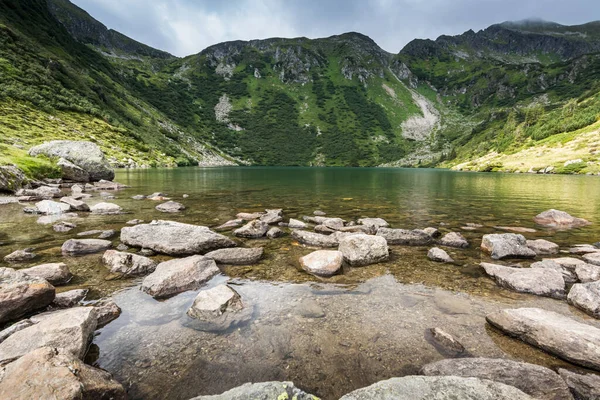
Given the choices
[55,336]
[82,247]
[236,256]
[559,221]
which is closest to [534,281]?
A: [236,256]

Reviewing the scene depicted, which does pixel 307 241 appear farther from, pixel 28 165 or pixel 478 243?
pixel 28 165

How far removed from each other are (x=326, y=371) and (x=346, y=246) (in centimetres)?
663

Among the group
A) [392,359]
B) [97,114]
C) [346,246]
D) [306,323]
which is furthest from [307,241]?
[97,114]

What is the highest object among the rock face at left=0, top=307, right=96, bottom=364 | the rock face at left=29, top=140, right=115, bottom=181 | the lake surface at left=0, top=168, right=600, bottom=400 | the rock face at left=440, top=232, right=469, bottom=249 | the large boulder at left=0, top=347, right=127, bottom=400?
the rock face at left=29, top=140, right=115, bottom=181

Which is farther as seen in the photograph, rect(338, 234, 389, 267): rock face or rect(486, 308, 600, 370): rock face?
rect(338, 234, 389, 267): rock face

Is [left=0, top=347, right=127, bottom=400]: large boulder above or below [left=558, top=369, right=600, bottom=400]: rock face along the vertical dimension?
above

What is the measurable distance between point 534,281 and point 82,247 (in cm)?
1732

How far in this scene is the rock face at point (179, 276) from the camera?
8227 mm

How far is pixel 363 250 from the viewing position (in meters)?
11.3

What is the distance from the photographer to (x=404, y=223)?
61.9ft

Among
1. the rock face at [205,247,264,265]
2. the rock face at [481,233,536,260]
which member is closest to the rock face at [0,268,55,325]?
the rock face at [205,247,264,265]

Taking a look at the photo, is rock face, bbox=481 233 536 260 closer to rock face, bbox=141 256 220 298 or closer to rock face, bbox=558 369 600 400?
rock face, bbox=558 369 600 400

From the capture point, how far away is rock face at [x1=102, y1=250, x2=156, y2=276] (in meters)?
9.52

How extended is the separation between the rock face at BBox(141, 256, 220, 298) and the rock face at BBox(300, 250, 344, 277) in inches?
134
